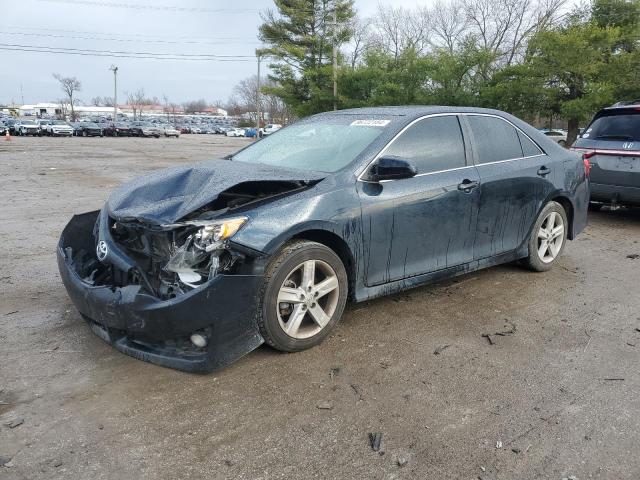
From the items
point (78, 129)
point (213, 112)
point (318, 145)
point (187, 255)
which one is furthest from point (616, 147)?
point (213, 112)

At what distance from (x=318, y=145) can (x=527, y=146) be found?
7.01ft

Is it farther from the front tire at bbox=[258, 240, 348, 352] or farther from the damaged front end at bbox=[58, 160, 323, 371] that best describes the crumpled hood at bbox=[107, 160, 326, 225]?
the front tire at bbox=[258, 240, 348, 352]

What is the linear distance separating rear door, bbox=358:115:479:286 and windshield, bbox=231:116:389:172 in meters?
0.24

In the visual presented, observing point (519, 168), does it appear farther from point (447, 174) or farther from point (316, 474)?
point (316, 474)

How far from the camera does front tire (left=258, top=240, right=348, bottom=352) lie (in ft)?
10.9

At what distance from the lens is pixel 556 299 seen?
4.74 metres

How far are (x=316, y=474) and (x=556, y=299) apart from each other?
313cm

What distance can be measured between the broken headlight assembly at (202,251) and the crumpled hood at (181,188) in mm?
145

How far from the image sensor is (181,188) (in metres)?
3.61

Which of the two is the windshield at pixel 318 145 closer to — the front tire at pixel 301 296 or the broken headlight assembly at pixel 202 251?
the front tire at pixel 301 296

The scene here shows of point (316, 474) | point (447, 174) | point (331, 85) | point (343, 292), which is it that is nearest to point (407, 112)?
point (447, 174)

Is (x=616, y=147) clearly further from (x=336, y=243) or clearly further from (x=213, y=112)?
(x=213, y=112)

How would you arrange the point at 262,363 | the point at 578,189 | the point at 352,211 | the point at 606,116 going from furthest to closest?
1. the point at 606,116
2. the point at 578,189
3. the point at 352,211
4. the point at 262,363

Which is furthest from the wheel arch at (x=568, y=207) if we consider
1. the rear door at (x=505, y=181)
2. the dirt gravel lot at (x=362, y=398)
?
the dirt gravel lot at (x=362, y=398)
